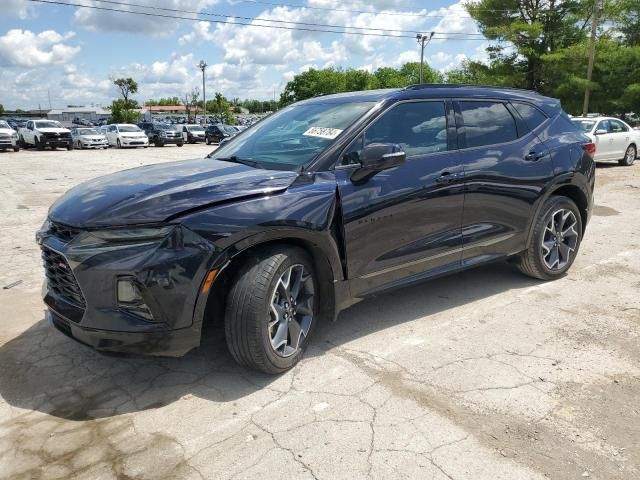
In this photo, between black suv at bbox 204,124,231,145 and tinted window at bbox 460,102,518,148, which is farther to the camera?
black suv at bbox 204,124,231,145

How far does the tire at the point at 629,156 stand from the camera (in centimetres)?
1672

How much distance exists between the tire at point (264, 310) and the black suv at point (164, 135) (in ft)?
116

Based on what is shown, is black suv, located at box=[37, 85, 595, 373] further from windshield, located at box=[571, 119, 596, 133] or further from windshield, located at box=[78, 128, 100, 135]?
windshield, located at box=[78, 128, 100, 135]

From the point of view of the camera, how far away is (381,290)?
3822mm

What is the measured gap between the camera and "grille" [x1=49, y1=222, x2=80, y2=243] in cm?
301

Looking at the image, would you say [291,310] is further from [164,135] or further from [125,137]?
[164,135]

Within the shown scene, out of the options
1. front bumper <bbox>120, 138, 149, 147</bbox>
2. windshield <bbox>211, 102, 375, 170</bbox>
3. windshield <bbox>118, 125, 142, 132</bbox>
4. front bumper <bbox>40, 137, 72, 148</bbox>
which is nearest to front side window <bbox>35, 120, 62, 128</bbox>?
front bumper <bbox>40, 137, 72, 148</bbox>

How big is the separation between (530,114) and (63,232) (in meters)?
4.03

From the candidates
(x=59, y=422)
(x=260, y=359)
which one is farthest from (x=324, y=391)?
(x=59, y=422)

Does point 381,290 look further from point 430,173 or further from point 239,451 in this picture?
point 239,451

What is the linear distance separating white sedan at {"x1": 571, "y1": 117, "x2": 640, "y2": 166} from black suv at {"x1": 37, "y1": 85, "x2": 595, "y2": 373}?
12379 mm

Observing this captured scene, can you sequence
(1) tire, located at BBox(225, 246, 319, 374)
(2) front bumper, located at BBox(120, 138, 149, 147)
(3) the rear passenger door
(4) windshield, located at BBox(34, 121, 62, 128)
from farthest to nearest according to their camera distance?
(2) front bumper, located at BBox(120, 138, 149, 147) < (4) windshield, located at BBox(34, 121, 62, 128) < (3) the rear passenger door < (1) tire, located at BBox(225, 246, 319, 374)

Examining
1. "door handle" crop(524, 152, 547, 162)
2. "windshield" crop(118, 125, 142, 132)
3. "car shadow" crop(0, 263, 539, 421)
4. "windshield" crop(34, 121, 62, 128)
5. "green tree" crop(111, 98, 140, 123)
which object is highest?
"green tree" crop(111, 98, 140, 123)

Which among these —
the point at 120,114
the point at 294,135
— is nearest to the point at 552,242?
the point at 294,135
